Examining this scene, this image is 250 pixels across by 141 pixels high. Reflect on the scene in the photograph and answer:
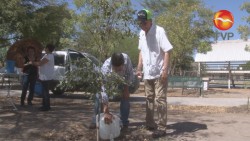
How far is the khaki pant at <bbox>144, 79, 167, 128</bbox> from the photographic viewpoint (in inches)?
257

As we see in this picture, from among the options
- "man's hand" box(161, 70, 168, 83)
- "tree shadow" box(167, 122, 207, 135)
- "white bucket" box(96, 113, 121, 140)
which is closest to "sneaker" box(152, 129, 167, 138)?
"tree shadow" box(167, 122, 207, 135)

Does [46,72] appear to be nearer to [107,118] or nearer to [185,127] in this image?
[185,127]

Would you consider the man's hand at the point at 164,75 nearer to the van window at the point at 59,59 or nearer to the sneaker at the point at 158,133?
the sneaker at the point at 158,133

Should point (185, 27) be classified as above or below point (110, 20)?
above

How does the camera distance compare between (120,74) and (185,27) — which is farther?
(185,27)

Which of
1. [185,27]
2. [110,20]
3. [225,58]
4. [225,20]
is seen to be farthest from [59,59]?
[225,58]

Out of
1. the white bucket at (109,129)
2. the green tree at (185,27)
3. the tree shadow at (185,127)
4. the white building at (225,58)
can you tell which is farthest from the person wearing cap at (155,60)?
the white building at (225,58)

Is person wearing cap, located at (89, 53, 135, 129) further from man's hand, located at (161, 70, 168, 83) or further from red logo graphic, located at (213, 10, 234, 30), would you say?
red logo graphic, located at (213, 10, 234, 30)

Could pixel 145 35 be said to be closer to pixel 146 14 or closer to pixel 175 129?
pixel 146 14

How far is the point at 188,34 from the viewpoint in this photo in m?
20.5

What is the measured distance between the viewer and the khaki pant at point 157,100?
6.54 metres

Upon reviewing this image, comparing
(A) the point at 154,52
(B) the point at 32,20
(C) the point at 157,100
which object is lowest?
(C) the point at 157,100

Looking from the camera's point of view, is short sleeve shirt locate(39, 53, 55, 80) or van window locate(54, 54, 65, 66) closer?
short sleeve shirt locate(39, 53, 55, 80)

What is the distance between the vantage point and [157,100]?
6.57 metres
